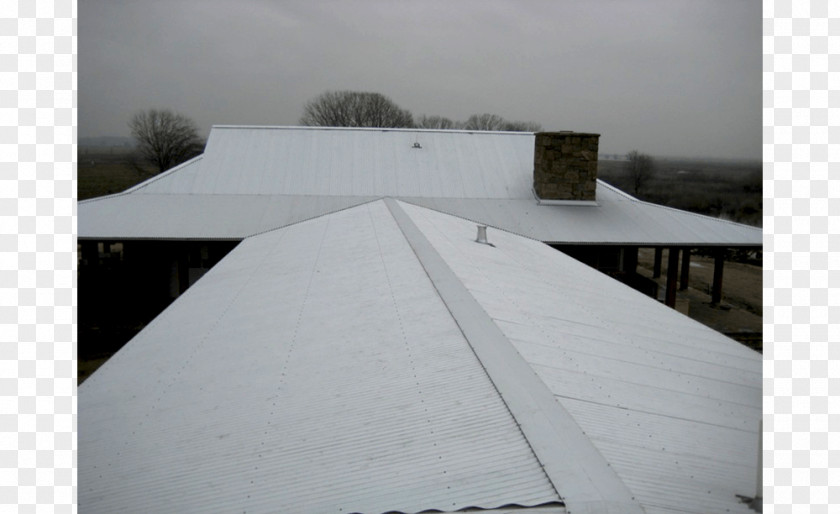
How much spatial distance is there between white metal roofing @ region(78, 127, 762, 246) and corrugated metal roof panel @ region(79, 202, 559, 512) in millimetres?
6790

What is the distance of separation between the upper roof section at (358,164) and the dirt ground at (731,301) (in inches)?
189

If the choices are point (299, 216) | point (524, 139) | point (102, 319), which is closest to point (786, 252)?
point (299, 216)

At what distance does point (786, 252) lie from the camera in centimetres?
200

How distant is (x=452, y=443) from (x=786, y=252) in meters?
1.51

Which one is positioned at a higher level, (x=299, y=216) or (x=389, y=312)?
(x=299, y=216)

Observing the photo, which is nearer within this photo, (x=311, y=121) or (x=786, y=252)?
(x=786, y=252)

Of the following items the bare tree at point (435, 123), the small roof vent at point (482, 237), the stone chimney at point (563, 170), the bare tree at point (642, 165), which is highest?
the bare tree at point (435, 123)

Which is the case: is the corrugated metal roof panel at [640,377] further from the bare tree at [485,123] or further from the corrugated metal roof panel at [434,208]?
the bare tree at [485,123]

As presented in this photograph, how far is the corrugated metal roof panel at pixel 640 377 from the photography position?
2623 millimetres

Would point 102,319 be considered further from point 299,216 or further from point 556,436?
point 556,436

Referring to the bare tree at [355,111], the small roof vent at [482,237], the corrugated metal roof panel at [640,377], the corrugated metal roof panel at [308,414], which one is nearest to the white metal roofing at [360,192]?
the small roof vent at [482,237]

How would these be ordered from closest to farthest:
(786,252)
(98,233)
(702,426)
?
1. (786,252)
2. (702,426)
3. (98,233)

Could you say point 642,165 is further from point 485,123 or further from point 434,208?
point 485,123

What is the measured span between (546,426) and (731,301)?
1474 centimetres
